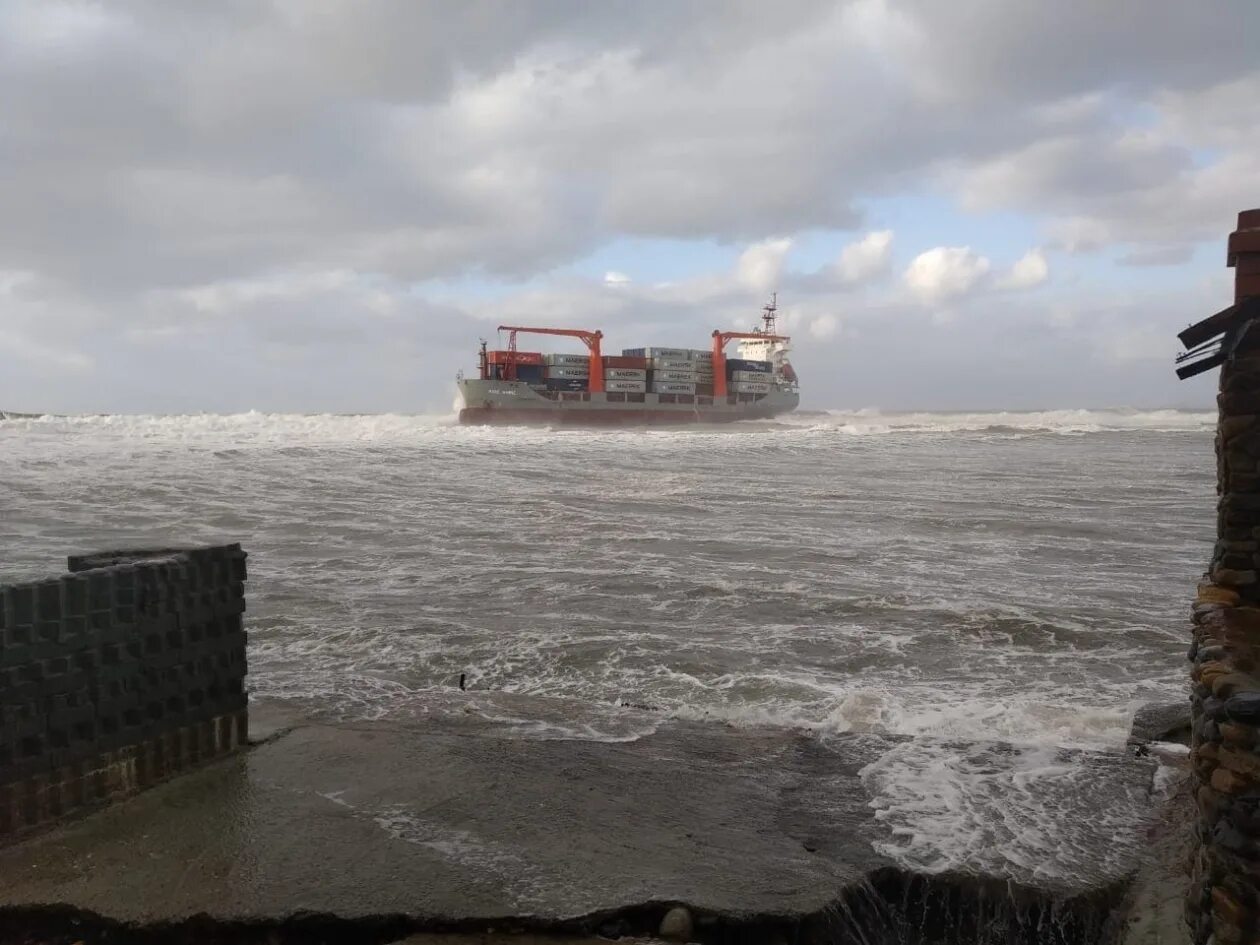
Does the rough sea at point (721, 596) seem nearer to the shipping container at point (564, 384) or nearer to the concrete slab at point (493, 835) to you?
the concrete slab at point (493, 835)

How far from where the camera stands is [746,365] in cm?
6512

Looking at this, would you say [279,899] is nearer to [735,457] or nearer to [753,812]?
[753,812]

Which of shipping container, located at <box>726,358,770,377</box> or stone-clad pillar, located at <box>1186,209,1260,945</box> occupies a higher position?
shipping container, located at <box>726,358,770,377</box>

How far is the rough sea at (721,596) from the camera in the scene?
533 centimetres

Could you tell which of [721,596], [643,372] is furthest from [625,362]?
[721,596]

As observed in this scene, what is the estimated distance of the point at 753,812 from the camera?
150 inches

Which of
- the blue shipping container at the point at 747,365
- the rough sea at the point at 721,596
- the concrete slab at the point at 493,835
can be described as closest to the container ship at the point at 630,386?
the blue shipping container at the point at 747,365

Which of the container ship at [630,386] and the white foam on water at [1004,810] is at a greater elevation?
the container ship at [630,386]

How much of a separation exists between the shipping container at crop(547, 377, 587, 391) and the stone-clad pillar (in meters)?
54.7

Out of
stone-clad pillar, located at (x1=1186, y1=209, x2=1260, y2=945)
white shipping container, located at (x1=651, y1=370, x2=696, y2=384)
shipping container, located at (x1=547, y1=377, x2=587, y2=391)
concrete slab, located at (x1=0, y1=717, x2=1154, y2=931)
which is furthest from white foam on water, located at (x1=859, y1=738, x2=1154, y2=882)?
white shipping container, located at (x1=651, y1=370, x2=696, y2=384)

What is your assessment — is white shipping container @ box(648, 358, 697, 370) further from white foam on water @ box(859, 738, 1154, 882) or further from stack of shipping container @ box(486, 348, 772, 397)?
white foam on water @ box(859, 738, 1154, 882)

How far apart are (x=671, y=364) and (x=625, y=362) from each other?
3.44 m

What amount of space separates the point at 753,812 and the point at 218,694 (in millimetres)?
2422

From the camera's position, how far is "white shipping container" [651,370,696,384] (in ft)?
200
